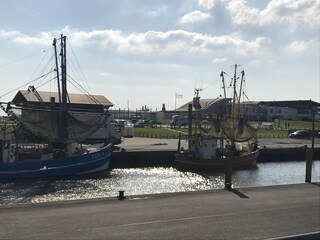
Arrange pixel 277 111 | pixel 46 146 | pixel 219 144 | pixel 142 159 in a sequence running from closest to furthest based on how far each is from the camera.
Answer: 1. pixel 46 146
2. pixel 142 159
3. pixel 219 144
4. pixel 277 111

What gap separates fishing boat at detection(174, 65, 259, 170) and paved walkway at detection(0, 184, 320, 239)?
22.1 metres

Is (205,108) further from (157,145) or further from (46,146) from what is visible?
(46,146)

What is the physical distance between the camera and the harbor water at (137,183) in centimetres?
2721

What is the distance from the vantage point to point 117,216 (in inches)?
487

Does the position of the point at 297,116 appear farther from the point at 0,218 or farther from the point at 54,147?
the point at 0,218

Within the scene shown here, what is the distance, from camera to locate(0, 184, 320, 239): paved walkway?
10.5 meters

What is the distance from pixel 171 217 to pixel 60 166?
77.5ft

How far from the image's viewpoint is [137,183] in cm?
3244

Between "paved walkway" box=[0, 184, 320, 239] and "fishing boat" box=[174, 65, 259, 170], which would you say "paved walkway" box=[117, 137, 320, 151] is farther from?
"paved walkway" box=[0, 184, 320, 239]

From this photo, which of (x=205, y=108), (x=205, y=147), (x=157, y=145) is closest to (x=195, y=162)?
(x=205, y=147)

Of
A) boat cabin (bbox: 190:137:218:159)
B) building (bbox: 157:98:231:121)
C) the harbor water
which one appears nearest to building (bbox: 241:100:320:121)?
building (bbox: 157:98:231:121)

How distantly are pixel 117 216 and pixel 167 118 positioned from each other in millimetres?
152971

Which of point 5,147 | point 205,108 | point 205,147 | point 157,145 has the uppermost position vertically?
point 205,108

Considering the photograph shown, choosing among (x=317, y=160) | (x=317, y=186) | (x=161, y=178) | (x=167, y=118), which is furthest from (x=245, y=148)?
(x=167, y=118)
